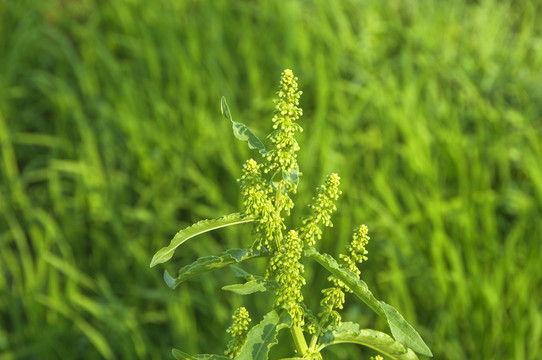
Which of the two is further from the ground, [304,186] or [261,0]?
[261,0]

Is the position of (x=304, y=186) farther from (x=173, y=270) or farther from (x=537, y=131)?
(x=537, y=131)

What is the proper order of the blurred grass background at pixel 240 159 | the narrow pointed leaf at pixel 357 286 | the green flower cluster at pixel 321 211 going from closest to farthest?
the narrow pointed leaf at pixel 357 286, the green flower cluster at pixel 321 211, the blurred grass background at pixel 240 159

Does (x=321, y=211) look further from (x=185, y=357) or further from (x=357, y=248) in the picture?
(x=185, y=357)

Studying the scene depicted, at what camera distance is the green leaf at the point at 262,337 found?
735 mm

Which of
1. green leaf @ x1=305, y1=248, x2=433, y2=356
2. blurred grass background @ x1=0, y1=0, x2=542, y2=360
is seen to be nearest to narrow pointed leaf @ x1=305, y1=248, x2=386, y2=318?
green leaf @ x1=305, y1=248, x2=433, y2=356

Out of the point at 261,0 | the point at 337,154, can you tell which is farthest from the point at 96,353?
the point at 261,0

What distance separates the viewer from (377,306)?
2.25 feet

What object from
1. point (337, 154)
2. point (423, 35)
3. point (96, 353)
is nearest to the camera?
point (96, 353)

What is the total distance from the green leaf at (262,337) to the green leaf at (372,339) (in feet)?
0.19

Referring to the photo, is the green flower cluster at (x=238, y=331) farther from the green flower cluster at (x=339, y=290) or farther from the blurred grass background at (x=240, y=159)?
the blurred grass background at (x=240, y=159)

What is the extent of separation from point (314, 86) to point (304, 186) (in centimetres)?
92

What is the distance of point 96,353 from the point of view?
2.77 metres

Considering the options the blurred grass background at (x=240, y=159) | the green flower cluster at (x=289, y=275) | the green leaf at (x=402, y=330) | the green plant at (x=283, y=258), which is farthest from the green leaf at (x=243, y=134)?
the blurred grass background at (x=240, y=159)

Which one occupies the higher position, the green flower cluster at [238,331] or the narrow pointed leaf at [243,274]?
the narrow pointed leaf at [243,274]
